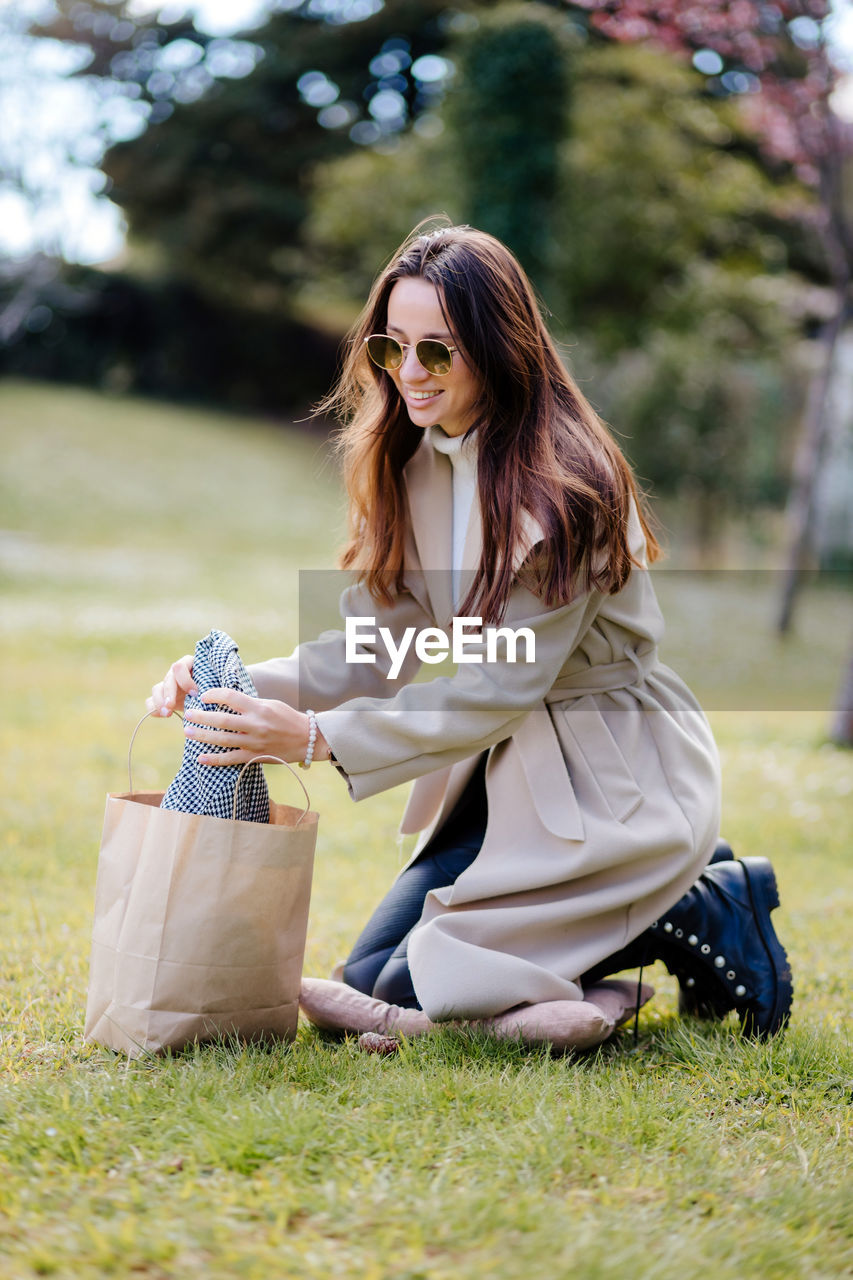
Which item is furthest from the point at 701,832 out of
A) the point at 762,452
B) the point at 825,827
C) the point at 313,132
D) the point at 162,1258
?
the point at 313,132

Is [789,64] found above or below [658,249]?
below

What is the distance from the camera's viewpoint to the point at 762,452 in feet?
50.8

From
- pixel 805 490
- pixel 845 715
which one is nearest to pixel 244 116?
pixel 805 490

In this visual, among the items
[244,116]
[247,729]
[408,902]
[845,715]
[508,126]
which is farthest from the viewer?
[244,116]

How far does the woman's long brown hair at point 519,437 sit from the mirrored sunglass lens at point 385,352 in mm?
73

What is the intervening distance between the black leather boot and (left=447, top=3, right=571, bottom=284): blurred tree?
42.3ft

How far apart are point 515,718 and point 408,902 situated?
0.52m

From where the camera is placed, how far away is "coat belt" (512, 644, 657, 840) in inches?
93.9

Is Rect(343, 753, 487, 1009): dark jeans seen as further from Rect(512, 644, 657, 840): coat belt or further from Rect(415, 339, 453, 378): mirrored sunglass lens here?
Result: Rect(415, 339, 453, 378): mirrored sunglass lens

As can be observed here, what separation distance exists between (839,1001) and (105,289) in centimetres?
1952

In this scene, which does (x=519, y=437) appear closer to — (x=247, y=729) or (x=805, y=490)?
(x=247, y=729)

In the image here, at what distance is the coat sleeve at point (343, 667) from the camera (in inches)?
103

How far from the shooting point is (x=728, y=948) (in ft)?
8.18

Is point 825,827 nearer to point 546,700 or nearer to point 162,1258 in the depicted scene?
point 546,700
